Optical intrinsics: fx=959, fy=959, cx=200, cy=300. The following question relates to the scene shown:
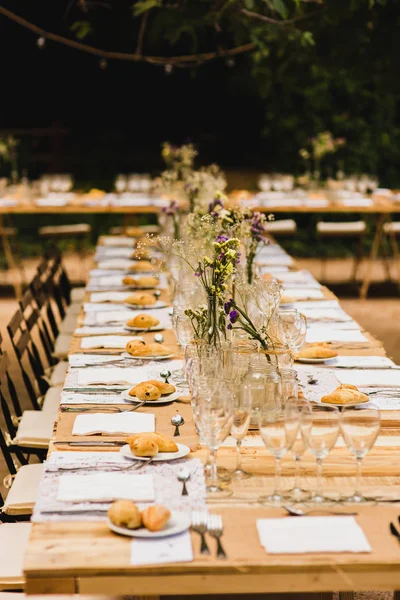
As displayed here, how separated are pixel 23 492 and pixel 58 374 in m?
1.55

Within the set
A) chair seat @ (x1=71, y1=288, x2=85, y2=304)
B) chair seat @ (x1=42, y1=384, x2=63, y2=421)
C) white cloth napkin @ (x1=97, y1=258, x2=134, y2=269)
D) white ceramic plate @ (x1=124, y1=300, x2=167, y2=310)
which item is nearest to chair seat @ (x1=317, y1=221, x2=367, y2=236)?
chair seat @ (x1=71, y1=288, x2=85, y2=304)

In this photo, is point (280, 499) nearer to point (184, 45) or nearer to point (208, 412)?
point (208, 412)

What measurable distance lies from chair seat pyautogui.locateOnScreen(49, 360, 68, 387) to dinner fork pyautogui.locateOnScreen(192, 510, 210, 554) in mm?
2424

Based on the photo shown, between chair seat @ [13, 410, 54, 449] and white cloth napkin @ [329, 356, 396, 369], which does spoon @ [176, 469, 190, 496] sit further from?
chair seat @ [13, 410, 54, 449]

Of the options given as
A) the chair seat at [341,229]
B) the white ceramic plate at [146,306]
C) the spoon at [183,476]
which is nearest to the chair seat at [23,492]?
the spoon at [183,476]

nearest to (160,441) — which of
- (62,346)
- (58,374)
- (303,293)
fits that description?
(58,374)

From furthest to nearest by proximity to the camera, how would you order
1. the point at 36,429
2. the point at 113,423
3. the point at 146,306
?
the point at 146,306
the point at 36,429
the point at 113,423

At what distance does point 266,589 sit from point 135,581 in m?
0.27

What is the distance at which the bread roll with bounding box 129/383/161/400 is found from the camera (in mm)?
3023

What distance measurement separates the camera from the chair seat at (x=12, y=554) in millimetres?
2541

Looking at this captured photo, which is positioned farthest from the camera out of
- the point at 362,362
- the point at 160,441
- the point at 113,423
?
the point at 362,362

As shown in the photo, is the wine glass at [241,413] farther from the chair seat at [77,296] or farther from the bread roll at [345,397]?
the chair seat at [77,296]

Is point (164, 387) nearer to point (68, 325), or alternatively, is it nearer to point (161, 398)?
point (161, 398)

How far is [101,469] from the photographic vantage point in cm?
242
